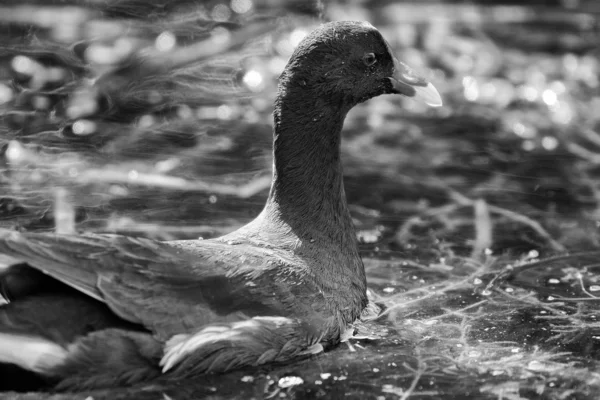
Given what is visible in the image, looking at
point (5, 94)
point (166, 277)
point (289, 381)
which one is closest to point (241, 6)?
point (5, 94)

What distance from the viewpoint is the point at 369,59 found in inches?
236

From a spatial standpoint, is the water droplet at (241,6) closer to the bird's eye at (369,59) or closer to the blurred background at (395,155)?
the blurred background at (395,155)

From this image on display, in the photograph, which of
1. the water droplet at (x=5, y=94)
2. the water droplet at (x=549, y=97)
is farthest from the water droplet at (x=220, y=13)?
the water droplet at (x=549, y=97)

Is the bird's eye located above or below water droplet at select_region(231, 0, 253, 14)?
below

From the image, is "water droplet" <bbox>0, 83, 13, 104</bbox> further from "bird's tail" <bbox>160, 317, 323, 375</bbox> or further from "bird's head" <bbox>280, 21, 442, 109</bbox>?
"bird's tail" <bbox>160, 317, 323, 375</bbox>

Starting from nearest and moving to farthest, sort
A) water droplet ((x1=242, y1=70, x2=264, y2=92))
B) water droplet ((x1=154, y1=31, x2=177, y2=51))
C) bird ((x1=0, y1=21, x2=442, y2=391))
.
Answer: bird ((x1=0, y1=21, x2=442, y2=391)) → water droplet ((x1=242, y1=70, x2=264, y2=92)) → water droplet ((x1=154, y1=31, x2=177, y2=51))

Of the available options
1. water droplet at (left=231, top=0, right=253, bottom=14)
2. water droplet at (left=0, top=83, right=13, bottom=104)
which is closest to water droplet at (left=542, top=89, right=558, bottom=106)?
water droplet at (left=231, top=0, right=253, bottom=14)

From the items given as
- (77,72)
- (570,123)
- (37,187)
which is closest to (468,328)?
(37,187)

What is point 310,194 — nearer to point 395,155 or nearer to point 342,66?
point 342,66

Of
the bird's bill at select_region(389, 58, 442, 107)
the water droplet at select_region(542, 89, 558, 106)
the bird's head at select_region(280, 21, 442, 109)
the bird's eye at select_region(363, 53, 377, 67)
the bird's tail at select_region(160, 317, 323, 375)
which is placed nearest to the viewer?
the bird's tail at select_region(160, 317, 323, 375)

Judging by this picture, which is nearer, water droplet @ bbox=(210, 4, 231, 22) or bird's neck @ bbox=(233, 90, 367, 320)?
bird's neck @ bbox=(233, 90, 367, 320)

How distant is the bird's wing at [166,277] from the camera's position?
15.9 feet

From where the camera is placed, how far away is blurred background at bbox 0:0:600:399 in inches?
225

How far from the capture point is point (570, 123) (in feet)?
30.8
